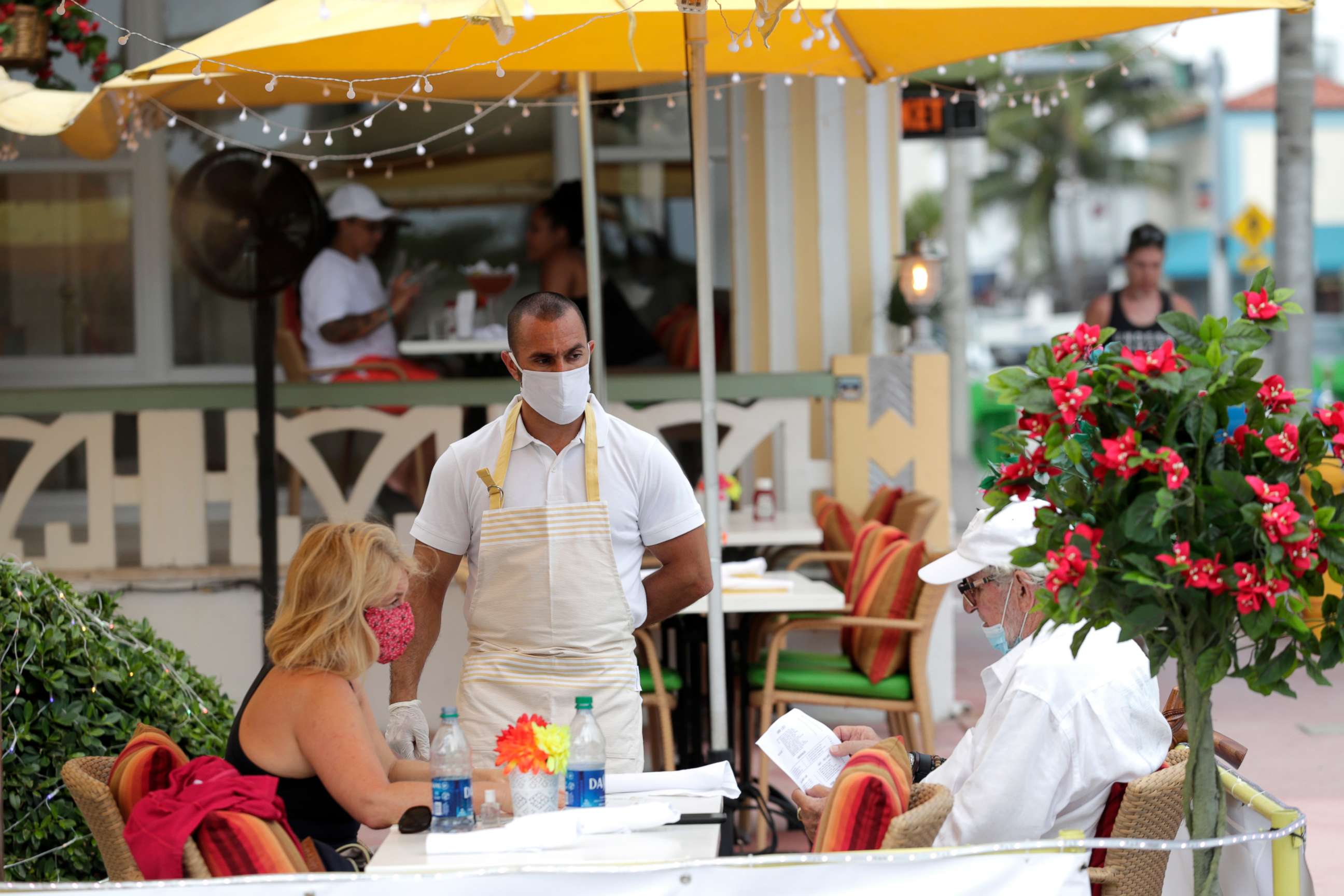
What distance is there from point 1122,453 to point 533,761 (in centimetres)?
119

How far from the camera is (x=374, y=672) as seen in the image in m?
6.78

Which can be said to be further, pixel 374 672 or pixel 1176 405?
pixel 374 672

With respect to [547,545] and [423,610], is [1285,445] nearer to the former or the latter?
[547,545]

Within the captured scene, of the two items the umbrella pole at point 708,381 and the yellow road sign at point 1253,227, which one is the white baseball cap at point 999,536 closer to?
the umbrella pole at point 708,381

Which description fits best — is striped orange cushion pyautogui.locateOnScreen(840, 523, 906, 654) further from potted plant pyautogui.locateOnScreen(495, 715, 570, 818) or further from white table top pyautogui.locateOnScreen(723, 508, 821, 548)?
potted plant pyautogui.locateOnScreen(495, 715, 570, 818)

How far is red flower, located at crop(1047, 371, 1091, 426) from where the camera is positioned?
2338 mm

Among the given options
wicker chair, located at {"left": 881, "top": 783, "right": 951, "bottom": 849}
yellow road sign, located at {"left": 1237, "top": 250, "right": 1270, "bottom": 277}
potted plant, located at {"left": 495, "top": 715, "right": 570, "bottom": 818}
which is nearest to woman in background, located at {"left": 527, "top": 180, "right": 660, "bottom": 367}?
potted plant, located at {"left": 495, "top": 715, "right": 570, "bottom": 818}

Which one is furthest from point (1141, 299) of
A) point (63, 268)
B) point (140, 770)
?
point (140, 770)

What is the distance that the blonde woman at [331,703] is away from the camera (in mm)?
2980

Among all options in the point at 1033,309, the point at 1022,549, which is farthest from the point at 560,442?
the point at 1033,309

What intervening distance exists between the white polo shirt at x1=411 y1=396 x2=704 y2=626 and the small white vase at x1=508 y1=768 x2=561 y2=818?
31.3 inches

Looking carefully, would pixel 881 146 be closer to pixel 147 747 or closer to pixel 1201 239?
pixel 147 747

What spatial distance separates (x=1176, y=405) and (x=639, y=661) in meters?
3.37

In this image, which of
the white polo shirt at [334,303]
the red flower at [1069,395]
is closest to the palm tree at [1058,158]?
the white polo shirt at [334,303]
